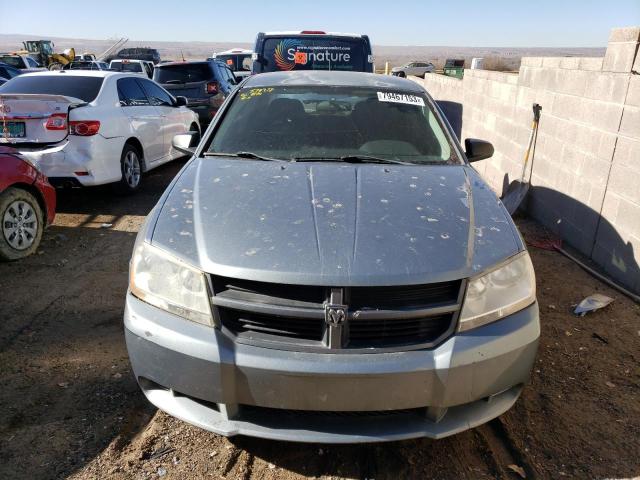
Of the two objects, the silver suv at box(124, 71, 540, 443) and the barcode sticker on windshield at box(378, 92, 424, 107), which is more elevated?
the barcode sticker on windshield at box(378, 92, 424, 107)

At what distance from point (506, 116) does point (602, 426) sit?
5.48 m

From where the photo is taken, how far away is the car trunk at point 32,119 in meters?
5.83

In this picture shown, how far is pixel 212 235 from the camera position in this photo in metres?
2.36

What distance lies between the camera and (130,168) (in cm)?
711

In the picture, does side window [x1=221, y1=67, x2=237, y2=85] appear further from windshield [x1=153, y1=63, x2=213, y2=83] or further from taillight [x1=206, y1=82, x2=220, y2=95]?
taillight [x1=206, y1=82, x2=220, y2=95]

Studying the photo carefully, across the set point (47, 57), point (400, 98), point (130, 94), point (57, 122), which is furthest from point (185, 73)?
point (47, 57)

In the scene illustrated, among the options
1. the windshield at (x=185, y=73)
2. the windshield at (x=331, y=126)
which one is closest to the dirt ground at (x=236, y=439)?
the windshield at (x=331, y=126)

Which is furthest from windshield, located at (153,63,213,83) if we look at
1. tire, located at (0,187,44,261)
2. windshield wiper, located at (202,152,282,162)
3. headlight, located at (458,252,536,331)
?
headlight, located at (458,252,536,331)

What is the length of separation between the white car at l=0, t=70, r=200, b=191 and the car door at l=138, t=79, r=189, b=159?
2cm

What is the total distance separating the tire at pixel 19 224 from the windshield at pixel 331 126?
2482 mm

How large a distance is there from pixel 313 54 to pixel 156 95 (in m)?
2.76

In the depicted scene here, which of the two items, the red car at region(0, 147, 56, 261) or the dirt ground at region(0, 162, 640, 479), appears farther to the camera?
the red car at region(0, 147, 56, 261)

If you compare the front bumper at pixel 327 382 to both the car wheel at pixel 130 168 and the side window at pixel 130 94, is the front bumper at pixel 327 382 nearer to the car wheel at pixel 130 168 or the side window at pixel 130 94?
the car wheel at pixel 130 168

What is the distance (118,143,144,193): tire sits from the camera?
6887 millimetres
